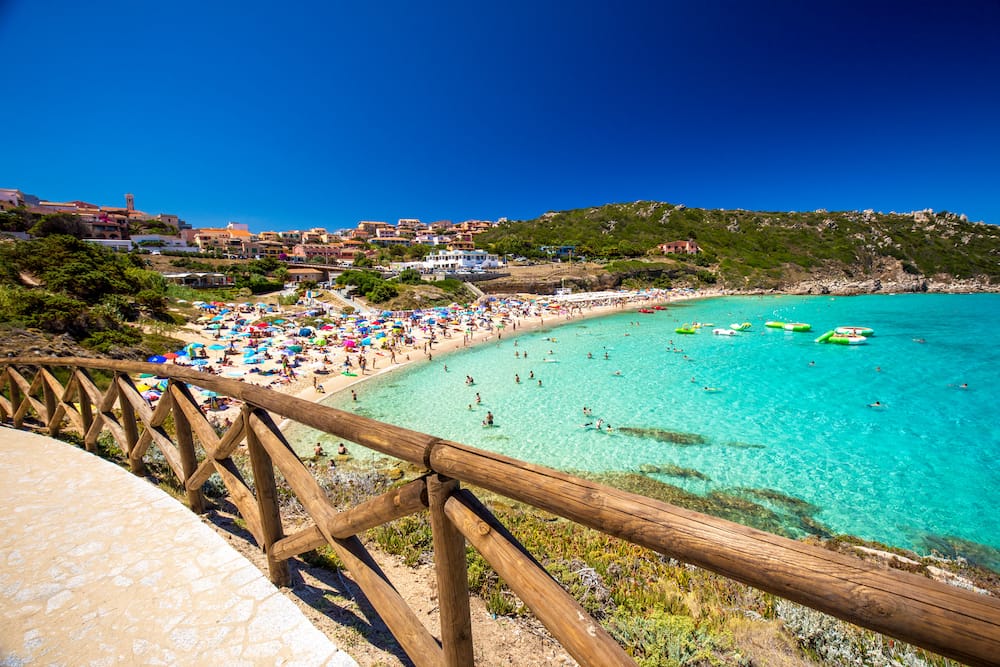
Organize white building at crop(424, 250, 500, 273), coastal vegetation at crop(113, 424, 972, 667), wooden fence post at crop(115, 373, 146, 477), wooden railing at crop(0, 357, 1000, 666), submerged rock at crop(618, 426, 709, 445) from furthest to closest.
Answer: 1. white building at crop(424, 250, 500, 273)
2. submerged rock at crop(618, 426, 709, 445)
3. wooden fence post at crop(115, 373, 146, 477)
4. coastal vegetation at crop(113, 424, 972, 667)
5. wooden railing at crop(0, 357, 1000, 666)

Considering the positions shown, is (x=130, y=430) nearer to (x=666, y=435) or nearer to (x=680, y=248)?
(x=666, y=435)

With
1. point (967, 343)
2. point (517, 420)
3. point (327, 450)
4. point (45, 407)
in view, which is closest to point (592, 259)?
point (967, 343)

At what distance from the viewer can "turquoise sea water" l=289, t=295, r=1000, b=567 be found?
1225cm

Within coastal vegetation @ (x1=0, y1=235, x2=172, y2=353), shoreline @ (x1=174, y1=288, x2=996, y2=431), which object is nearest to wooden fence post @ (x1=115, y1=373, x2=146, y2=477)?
shoreline @ (x1=174, y1=288, x2=996, y2=431)

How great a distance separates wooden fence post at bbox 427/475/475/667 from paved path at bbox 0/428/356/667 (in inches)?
47.2

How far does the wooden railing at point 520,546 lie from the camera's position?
0.95 m

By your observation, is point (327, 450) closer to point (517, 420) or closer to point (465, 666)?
point (517, 420)

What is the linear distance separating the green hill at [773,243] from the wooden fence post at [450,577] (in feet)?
255

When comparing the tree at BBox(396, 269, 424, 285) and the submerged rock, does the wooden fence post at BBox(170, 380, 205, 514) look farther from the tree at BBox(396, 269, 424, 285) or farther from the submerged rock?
the tree at BBox(396, 269, 424, 285)

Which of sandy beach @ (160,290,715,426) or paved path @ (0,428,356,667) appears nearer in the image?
paved path @ (0,428,356,667)

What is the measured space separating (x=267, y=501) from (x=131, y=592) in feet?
3.86

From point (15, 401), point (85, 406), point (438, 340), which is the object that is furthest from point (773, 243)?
point (15, 401)

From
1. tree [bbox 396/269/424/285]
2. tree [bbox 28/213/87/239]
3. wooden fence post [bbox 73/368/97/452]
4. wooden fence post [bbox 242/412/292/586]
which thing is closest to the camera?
wooden fence post [bbox 242/412/292/586]

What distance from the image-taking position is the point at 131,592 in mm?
3148
